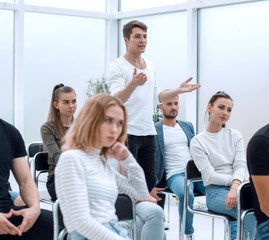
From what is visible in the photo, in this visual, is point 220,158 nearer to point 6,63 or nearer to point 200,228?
point 200,228

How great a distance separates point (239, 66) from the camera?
5242mm

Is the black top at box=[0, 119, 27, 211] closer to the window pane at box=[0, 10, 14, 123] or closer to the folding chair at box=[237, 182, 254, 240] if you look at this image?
the folding chair at box=[237, 182, 254, 240]

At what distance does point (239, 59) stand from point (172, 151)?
1.69 metres

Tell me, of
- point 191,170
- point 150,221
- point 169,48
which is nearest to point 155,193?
point 191,170

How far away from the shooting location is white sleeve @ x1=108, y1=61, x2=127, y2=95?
129 inches

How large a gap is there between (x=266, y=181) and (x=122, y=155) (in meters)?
0.63

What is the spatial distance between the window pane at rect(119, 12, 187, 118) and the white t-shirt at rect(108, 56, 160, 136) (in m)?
2.43

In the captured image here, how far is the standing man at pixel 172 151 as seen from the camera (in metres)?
3.87

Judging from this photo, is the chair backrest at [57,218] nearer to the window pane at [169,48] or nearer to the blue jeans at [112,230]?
the blue jeans at [112,230]

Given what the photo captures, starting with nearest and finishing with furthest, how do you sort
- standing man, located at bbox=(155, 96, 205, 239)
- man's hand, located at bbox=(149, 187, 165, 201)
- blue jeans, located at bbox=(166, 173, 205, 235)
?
man's hand, located at bbox=(149, 187, 165, 201)
blue jeans, located at bbox=(166, 173, 205, 235)
standing man, located at bbox=(155, 96, 205, 239)

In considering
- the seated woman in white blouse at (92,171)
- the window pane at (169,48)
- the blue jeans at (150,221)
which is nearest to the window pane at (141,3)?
the window pane at (169,48)

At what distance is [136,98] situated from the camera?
3277 millimetres

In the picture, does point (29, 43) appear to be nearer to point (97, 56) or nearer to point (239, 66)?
point (97, 56)

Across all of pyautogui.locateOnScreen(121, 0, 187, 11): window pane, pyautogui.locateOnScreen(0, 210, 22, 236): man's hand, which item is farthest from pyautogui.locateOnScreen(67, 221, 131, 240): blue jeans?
pyautogui.locateOnScreen(121, 0, 187, 11): window pane
